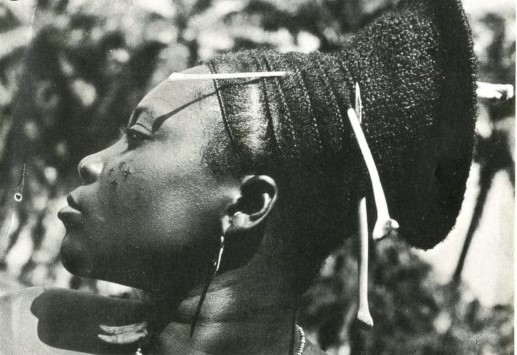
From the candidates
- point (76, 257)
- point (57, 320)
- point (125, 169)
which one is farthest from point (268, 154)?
point (57, 320)

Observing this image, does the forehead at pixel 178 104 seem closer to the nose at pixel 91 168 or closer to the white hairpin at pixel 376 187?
the nose at pixel 91 168

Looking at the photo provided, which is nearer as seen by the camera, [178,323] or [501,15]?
[178,323]

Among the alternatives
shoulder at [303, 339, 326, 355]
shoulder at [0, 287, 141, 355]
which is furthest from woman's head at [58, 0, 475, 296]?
shoulder at [303, 339, 326, 355]

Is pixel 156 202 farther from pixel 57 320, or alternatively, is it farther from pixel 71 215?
pixel 57 320

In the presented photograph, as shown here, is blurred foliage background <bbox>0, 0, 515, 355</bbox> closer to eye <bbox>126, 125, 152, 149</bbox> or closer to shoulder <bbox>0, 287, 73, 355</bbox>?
shoulder <bbox>0, 287, 73, 355</bbox>

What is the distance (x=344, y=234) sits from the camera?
2.08 metres

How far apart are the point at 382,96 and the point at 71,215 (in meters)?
0.95

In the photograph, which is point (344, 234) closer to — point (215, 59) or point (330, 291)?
point (330, 291)

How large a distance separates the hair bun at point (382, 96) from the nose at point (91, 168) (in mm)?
404

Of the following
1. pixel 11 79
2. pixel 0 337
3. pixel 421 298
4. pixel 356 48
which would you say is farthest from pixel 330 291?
pixel 11 79

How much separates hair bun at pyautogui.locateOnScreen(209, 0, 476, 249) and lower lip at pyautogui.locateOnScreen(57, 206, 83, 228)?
51cm

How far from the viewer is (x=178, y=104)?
199 centimetres

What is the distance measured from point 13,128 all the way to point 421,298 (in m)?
1.44

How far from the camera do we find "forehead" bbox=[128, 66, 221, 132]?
196 cm
